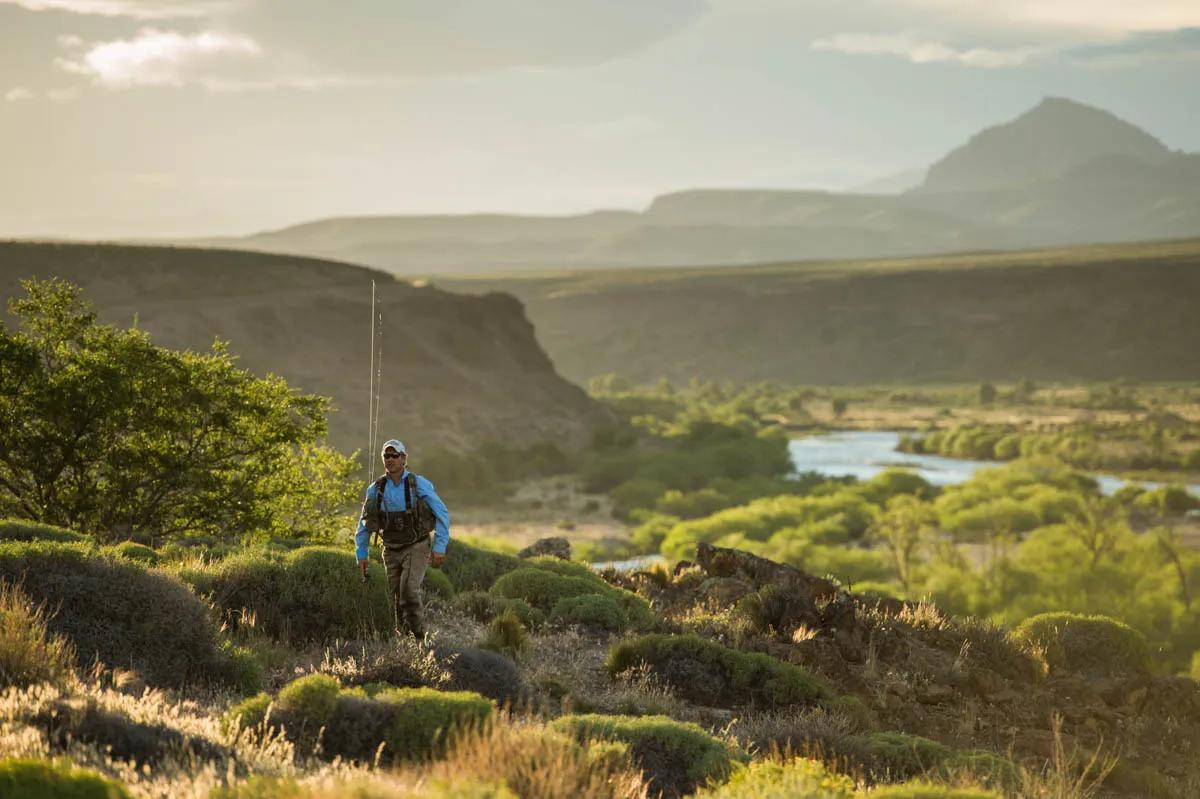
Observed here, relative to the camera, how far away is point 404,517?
13.4 m

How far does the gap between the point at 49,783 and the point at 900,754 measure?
27.9ft

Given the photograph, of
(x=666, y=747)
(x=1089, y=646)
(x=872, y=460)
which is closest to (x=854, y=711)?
(x=666, y=747)

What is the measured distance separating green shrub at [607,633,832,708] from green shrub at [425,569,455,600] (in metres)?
3.59

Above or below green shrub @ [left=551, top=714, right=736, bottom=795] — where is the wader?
above

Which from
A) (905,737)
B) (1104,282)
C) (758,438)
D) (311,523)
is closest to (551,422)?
(758,438)

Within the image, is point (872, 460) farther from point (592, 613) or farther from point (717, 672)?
point (717, 672)

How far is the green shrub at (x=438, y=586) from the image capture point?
1980cm

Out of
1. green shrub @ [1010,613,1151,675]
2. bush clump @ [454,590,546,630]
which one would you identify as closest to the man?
bush clump @ [454,590,546,630]

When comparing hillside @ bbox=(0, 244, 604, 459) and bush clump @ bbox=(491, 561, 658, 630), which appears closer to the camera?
bush clump @ bbox=(491, 561, 658, 630)

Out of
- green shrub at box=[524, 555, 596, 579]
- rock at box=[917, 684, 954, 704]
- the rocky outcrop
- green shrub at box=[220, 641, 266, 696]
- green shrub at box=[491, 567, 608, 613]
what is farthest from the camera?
green shrub at box=[524, 555, 596, 579]

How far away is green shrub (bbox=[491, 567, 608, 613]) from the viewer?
67.5ft

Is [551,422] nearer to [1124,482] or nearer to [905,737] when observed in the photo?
[1124,482]

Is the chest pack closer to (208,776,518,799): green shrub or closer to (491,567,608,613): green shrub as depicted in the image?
(208,776,518,799): green shrub

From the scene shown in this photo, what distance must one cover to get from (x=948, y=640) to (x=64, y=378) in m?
16.6
